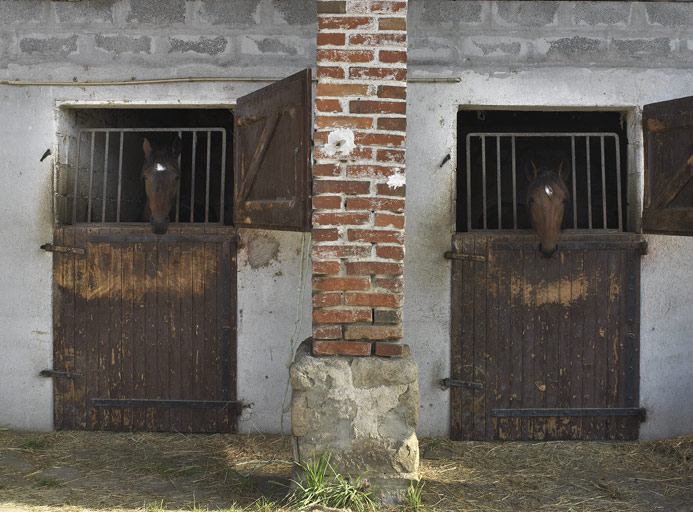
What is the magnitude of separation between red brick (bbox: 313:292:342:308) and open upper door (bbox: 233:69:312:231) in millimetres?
460

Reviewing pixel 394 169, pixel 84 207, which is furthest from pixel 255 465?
pixel 84 207

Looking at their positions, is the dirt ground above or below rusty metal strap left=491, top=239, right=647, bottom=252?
below

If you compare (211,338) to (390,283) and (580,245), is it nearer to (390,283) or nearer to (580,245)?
(390,283)

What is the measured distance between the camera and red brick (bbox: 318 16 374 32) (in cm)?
339

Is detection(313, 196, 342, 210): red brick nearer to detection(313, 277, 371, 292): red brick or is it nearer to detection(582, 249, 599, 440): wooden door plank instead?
detection(313, 277, 371, 292): red brick

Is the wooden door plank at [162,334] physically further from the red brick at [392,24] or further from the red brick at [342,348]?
the red brick at [392,24]

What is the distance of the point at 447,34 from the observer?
193 inches

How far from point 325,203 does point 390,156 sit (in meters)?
0.43

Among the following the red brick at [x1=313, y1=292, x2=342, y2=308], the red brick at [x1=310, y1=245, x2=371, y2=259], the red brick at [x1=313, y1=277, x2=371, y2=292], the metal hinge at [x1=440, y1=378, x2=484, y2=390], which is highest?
the red brick at [x1=310, y1=245, x2=371, y2=259]

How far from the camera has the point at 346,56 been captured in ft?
11.1

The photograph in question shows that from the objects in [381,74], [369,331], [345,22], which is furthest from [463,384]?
[345,22]

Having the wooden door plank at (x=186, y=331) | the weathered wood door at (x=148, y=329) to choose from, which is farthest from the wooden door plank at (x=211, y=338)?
the wooden door plank at (x=186, y=331)

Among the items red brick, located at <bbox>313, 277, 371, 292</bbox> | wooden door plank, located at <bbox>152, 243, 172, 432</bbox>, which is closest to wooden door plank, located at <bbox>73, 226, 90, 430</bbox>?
wooden door plank, located at <bbox>152, 243, 172, 432</bbox>

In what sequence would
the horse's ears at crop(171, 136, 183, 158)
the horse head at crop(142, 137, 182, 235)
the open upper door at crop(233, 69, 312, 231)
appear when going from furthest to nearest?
the horse's ears at crop(171, 136, 183, 158) < the horse head at crop(142, 137, 182, 235) < the open upper door at crop(233, 69, 312, 231)
